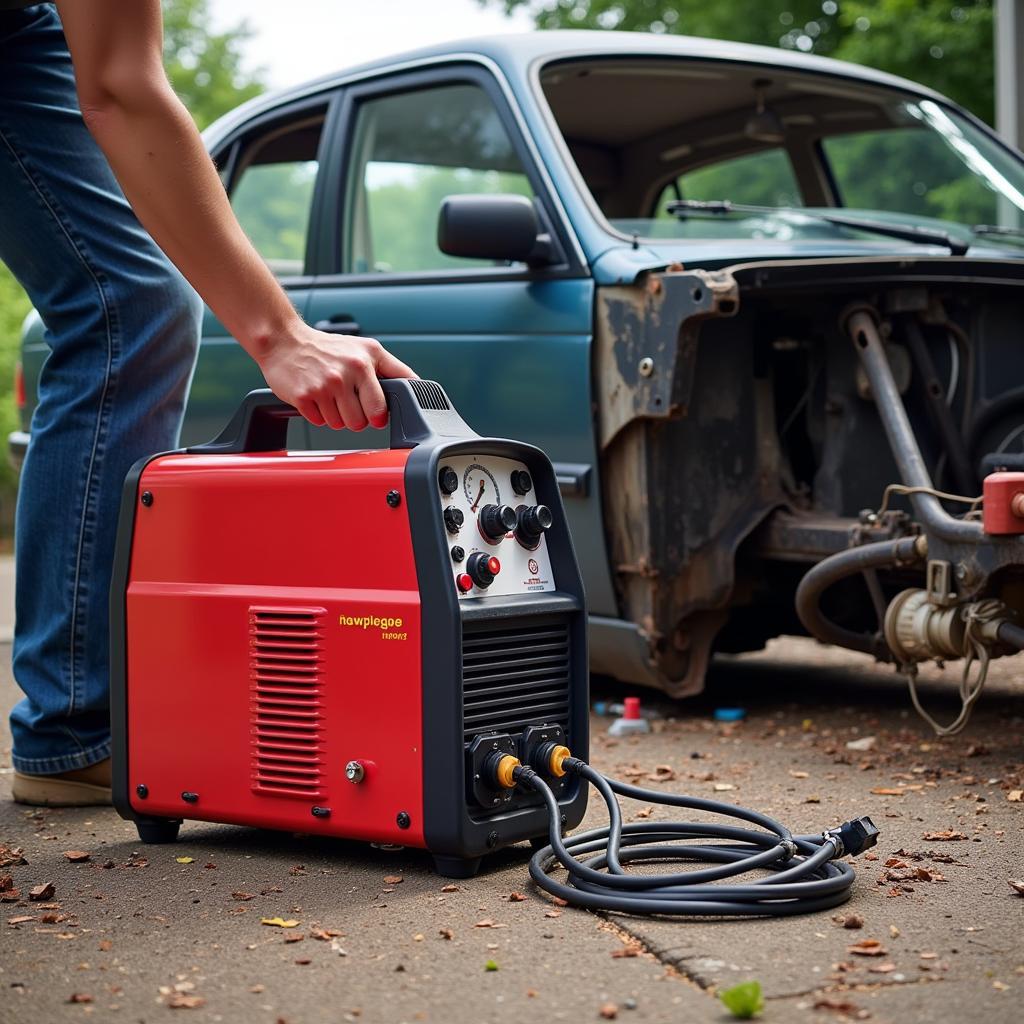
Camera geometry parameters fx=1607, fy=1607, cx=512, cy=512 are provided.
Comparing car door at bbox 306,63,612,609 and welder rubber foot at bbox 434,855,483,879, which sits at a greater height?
car door at bbox 306,63,612,609

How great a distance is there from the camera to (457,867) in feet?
8.70

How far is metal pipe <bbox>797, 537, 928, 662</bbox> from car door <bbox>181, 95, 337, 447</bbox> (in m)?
1.64

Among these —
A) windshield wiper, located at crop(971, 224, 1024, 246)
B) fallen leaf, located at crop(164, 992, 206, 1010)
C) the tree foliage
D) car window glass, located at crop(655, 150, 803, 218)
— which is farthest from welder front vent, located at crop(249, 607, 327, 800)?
the tree foliage

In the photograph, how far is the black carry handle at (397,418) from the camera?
2697mm

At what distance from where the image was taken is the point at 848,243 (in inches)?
175

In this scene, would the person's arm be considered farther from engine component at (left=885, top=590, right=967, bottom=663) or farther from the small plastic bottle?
the small plastic bottle

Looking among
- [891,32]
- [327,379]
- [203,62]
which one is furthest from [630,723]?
[203,62]

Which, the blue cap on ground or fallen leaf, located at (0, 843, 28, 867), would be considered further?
the blue cap on ground

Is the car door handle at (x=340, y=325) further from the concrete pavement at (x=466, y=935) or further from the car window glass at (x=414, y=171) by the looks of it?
the concrete pavement at (x=466, y=935)

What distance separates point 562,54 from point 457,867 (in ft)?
9.18

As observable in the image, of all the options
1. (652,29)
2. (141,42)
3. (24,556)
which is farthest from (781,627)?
(652,29)

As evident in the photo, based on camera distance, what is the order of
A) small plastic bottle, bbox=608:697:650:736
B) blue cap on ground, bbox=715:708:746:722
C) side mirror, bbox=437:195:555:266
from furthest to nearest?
blue cap on ground, bbox=715:708:746:722 → small plastic bottle, bbox=608:697:650:736 → side mirror, bbox=437:195:555:266

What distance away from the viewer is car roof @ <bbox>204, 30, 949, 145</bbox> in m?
4.64

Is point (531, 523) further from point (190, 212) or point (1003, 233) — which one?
point (1003, 233)
